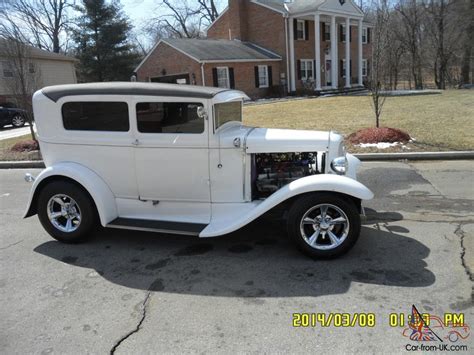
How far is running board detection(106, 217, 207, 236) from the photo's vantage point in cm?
427

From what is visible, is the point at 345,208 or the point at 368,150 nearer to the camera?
the point at 345,208

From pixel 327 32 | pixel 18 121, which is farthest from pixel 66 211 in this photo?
pixel 327 32

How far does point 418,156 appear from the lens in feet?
28.8

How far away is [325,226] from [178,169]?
67.9 inches

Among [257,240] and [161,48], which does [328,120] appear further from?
[161,48]

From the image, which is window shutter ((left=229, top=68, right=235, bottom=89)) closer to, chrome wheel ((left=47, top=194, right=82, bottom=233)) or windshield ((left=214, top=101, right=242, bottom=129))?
windshield ((left=214, top=101, right=242, bottom=129))

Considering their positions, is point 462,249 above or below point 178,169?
below

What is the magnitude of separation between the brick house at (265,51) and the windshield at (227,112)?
21.9 m

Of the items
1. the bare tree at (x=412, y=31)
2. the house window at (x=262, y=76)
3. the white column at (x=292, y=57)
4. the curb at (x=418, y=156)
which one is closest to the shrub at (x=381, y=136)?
the curb at (x=418, y=156)

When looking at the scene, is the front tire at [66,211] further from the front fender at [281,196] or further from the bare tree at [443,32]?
the bare tree at [443,32]

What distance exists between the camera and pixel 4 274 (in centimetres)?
411

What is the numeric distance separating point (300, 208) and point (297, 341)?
56.8 inches

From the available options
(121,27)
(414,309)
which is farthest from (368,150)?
(121,27)

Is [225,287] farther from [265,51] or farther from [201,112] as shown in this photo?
[265,51]
